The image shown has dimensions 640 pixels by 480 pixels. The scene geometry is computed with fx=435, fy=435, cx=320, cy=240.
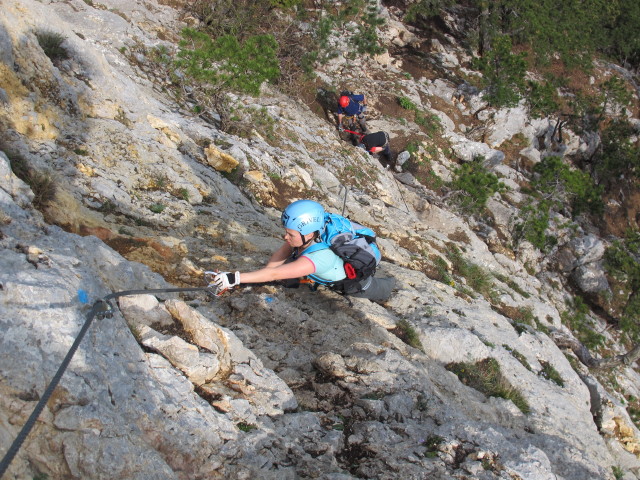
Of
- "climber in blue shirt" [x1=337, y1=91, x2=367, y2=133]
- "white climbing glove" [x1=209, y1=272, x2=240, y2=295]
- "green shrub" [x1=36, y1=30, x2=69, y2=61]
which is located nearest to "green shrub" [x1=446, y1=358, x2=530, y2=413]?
"white climbing glove" [x1=209, y1=272, x2=240, y2=295]

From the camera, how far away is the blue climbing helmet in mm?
4684

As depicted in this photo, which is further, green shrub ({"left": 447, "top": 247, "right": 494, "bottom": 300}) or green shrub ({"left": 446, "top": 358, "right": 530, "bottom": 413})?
green shrub ({"left": 447, "top": 247, "right": 494, "bottom": 300})

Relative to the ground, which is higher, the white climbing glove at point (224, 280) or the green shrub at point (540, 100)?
the green shrub at point (540, 100)

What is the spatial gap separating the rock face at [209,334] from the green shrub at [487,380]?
10 centimetres

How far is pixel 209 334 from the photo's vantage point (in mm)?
3758

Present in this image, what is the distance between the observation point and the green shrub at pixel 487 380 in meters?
6.01

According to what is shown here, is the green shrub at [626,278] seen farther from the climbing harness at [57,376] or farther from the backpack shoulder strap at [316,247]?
the climbing harness at [57,376]

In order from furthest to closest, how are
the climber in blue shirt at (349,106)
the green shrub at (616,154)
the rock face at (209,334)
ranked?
1. the green shrub at (616,154)
2. the climber in blue shirt at (349,106)
3. the rock face at (209,334)

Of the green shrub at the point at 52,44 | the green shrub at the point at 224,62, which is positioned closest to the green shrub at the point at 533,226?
the green shrub at the point at 224,62

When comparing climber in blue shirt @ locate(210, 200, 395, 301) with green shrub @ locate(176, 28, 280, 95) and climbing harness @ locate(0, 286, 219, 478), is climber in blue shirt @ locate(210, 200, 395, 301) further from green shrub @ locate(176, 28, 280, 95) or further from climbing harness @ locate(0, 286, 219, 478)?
green shrub @ locate(176, 28, 280, 95)

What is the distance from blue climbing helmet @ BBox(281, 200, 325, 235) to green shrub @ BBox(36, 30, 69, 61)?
17.4 ft

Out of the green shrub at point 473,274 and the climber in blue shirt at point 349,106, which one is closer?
the green shrub at point 473,274

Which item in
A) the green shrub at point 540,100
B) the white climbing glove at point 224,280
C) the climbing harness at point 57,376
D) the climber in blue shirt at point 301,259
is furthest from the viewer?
the green shrub at point 540,100

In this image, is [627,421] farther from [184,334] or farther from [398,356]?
[184,334]
